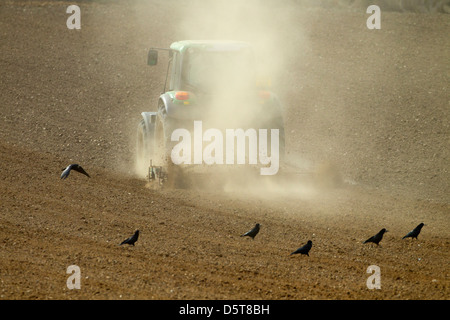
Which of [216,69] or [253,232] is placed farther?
[216,69]

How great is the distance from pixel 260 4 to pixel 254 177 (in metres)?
18.4

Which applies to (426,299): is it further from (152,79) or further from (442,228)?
(152,79)

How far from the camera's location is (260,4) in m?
28.6

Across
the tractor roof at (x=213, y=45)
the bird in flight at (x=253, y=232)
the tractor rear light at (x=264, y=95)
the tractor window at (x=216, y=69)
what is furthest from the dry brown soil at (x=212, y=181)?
the tractor roof at (x=213, y=45)

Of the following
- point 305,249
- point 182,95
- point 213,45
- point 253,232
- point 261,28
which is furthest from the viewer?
point 261,28

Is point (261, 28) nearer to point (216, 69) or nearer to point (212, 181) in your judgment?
point (216, 69)

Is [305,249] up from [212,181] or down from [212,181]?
down

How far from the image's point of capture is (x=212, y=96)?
11508 millimetres

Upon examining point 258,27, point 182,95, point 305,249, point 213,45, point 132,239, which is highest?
point 258,27

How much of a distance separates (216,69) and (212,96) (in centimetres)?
55

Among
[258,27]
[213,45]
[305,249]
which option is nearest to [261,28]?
[258,27]
